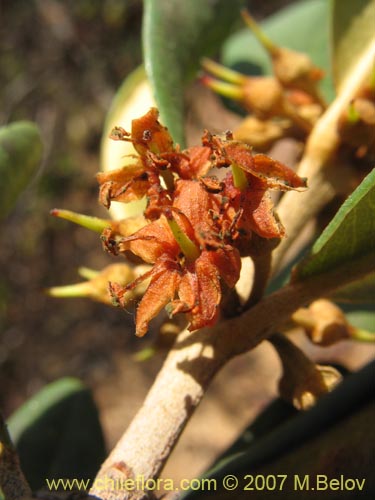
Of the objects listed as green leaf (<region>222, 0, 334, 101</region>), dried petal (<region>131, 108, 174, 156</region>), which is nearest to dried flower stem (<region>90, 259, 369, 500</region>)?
dried petal (<region>131, 108, 174, 156</region>)

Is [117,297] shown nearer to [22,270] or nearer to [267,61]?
[267,61]

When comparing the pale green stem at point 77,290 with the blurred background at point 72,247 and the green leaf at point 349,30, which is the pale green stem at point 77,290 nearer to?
the green leaf at point 349,30

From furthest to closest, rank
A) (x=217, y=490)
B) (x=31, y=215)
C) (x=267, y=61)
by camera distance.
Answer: (x=31, y=215) < (x=267, y=61) < (x=217, y=490)

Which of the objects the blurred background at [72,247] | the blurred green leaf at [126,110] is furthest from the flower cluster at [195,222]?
the blurred background at [72,247]

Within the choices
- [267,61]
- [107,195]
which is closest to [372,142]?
[107,195]

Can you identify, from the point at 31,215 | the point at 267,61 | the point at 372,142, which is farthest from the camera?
the point at 31,215

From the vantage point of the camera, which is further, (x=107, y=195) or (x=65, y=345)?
(x=65, y=345)

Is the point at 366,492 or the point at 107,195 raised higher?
the point at 107,195
